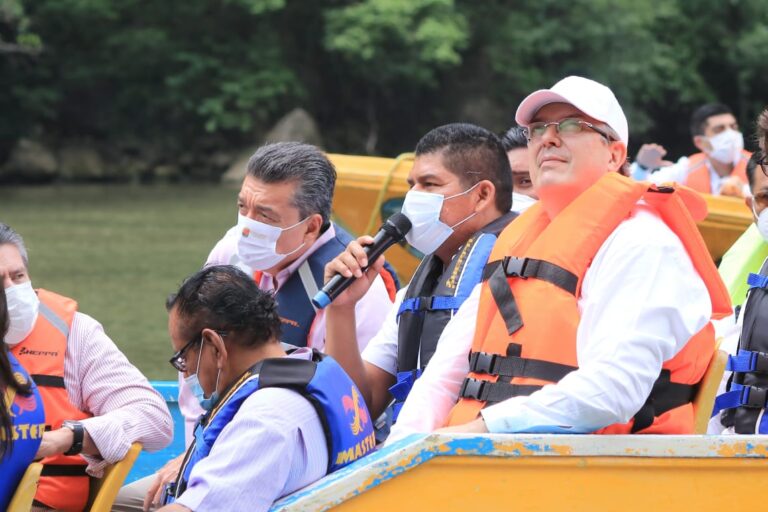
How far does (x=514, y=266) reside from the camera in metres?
2.84

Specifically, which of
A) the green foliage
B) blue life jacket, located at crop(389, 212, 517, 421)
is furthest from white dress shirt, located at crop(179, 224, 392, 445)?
the green foliage

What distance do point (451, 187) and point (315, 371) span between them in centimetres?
105

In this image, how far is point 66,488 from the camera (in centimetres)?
343

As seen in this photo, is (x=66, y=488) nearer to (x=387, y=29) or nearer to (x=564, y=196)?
(x=564, y=196)

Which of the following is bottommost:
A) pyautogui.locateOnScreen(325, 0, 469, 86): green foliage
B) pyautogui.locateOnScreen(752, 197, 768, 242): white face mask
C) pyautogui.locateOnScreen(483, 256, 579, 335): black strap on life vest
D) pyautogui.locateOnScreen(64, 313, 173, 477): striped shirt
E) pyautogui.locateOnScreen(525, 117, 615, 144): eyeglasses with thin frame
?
pyautogui.locateOnScreen(64, 313, 173, 477): striped shirt

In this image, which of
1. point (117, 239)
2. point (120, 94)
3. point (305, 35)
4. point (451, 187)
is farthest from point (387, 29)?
point (451, 187)

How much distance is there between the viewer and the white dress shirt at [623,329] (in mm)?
2537

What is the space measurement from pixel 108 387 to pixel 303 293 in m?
0.70

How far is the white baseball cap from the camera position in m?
2.81

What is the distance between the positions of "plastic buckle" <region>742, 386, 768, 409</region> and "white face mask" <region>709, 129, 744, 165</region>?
17.7ft

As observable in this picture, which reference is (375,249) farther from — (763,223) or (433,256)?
(763,223)

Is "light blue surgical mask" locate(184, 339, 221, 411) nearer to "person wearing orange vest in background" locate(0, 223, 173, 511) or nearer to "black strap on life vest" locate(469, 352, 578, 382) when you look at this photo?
"person wearing orange vest in background" locate(0, 223, 173, 511)

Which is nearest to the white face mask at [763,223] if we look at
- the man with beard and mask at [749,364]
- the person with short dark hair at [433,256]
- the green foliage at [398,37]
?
the man with beard and mask at [749,364]

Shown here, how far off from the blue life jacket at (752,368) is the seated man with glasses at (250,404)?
1096mm
